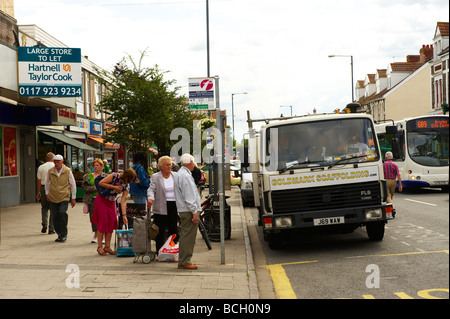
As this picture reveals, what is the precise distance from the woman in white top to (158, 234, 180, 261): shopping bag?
0.88ft

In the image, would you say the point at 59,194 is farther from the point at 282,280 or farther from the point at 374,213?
the point at 374,213

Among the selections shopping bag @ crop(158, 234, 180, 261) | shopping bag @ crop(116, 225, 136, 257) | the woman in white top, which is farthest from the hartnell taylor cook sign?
shopping bag @ crop(158, 234, 180, 261)

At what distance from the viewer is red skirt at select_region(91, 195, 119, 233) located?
396 inches

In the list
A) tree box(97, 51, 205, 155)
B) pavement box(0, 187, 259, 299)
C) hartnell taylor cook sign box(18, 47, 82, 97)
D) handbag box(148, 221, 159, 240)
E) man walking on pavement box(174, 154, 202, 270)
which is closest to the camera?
pavement box(0, 187, 259, 299)

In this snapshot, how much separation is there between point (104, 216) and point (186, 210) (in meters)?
2.28

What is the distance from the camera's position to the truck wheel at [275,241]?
10430mm

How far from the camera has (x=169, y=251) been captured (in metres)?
9.27

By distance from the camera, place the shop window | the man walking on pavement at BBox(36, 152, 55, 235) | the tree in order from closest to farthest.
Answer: the man walking on pavement at BBox(36, 152, 55, 235) → the shop window → the tree

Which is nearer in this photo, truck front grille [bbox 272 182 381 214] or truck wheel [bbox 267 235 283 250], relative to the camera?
truck front grille [bbox 272 182 381 214]

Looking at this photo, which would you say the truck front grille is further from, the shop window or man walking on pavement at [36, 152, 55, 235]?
the shop window

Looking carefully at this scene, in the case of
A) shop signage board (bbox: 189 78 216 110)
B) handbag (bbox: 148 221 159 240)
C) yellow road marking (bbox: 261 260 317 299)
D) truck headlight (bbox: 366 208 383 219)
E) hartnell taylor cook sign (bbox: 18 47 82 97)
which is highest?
hartnell taylor cook sign (bbox: 18 47 82 97)

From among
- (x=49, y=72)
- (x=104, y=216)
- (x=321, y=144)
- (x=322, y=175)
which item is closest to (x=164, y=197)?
(x=104, y=216)
